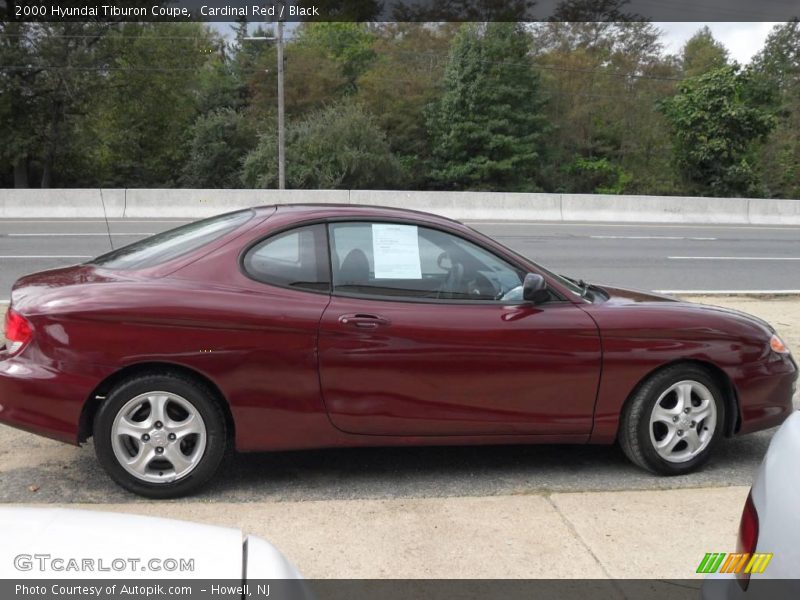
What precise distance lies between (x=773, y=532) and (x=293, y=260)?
285 centimetres

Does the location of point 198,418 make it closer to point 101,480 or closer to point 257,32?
point 101,480

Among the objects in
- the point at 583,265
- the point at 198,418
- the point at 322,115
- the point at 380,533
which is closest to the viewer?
the point at 380,533

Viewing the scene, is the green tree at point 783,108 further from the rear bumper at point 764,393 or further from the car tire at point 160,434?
the car tire at point 160,434

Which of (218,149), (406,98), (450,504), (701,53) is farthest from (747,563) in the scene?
(701,53)

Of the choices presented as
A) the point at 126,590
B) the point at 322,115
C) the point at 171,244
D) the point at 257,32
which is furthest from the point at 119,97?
the point at 126,590

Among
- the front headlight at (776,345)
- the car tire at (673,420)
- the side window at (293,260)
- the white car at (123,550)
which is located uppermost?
the side window at (293,260)

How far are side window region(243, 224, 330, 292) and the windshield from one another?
241 mm

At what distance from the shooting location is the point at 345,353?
4.18m

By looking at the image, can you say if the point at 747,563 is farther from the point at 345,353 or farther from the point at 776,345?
the point at 776,345

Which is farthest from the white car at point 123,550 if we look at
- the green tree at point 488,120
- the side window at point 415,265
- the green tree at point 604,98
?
the green tree at point 604,98

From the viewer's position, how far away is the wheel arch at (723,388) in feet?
14.8

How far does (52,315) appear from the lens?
4.05 meters

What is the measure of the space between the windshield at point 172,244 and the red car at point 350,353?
0.06 feet

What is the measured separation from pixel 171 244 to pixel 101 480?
1.33m
